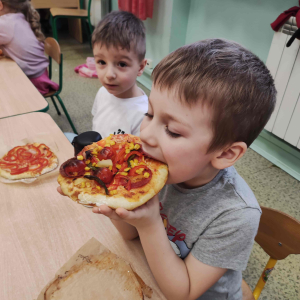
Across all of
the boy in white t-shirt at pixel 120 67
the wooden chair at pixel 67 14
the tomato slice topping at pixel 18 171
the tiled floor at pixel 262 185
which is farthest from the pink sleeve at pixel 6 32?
the wooden chair at pixel 67 14

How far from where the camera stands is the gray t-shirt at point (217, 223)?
726 millimetres

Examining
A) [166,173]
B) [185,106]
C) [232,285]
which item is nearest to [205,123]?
[185,106]

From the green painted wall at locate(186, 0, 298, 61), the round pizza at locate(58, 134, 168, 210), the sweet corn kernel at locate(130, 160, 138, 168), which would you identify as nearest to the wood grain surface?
the green painted wall at locate(186, 0, 298, 61)

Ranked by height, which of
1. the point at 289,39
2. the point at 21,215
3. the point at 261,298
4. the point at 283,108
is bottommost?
the point at 261,298

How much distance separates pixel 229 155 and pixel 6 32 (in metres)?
2.59

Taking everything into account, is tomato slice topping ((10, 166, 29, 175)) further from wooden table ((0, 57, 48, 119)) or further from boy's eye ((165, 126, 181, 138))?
boy's eye ((165, 126, 181, 138))

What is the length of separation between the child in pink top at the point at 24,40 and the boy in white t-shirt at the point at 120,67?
51.4 inches

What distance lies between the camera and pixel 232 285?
881mm

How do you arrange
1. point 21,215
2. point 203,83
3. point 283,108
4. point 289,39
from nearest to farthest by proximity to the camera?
1. point 203,83
2. point 21,215
3. point 289,39
4. point 283,108

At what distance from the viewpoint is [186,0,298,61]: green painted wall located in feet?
7.45

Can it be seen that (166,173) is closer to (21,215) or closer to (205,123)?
(205,123)

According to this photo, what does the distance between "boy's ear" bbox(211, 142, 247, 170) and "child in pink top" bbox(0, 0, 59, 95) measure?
2.38 m

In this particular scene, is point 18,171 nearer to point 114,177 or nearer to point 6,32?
point 114,177

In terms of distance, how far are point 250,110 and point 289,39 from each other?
1.82 metres
